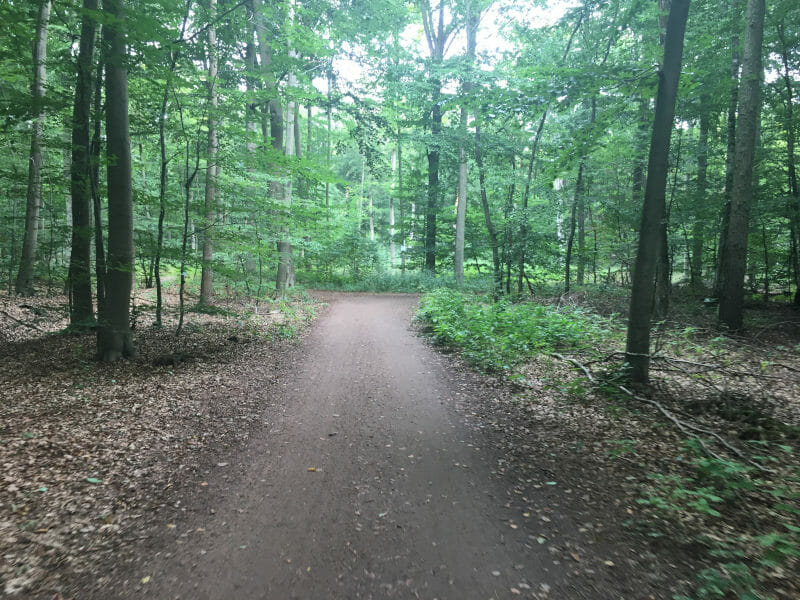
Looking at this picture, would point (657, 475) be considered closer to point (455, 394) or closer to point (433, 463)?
point (433, 463)

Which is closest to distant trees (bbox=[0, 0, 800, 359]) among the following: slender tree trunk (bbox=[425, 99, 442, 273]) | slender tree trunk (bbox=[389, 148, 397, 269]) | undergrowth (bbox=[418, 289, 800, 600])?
undergrowth (bbox=[418, 289, 800, 600])

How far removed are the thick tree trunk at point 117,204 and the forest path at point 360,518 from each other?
3796 millimetres

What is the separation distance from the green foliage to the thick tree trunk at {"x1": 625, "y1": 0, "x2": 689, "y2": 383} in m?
1.64

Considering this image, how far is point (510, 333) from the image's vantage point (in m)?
8.90

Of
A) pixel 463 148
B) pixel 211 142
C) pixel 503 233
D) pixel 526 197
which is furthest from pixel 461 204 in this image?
pixel 211 142

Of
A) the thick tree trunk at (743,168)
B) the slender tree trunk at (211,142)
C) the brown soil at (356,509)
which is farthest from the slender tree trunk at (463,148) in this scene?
the brown soil at (356,509)

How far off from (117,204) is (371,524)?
23.5 ft

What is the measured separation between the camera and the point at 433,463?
167 inches

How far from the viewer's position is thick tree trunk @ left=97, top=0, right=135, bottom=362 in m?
6.74

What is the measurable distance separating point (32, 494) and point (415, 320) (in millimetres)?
10717

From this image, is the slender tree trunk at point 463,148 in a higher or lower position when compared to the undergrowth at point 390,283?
higher

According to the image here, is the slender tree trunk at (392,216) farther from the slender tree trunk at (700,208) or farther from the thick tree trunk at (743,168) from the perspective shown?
the thick tree trunk at (743,168)

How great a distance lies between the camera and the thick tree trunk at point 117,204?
265 inches

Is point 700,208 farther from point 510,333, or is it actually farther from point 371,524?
point 371,524
